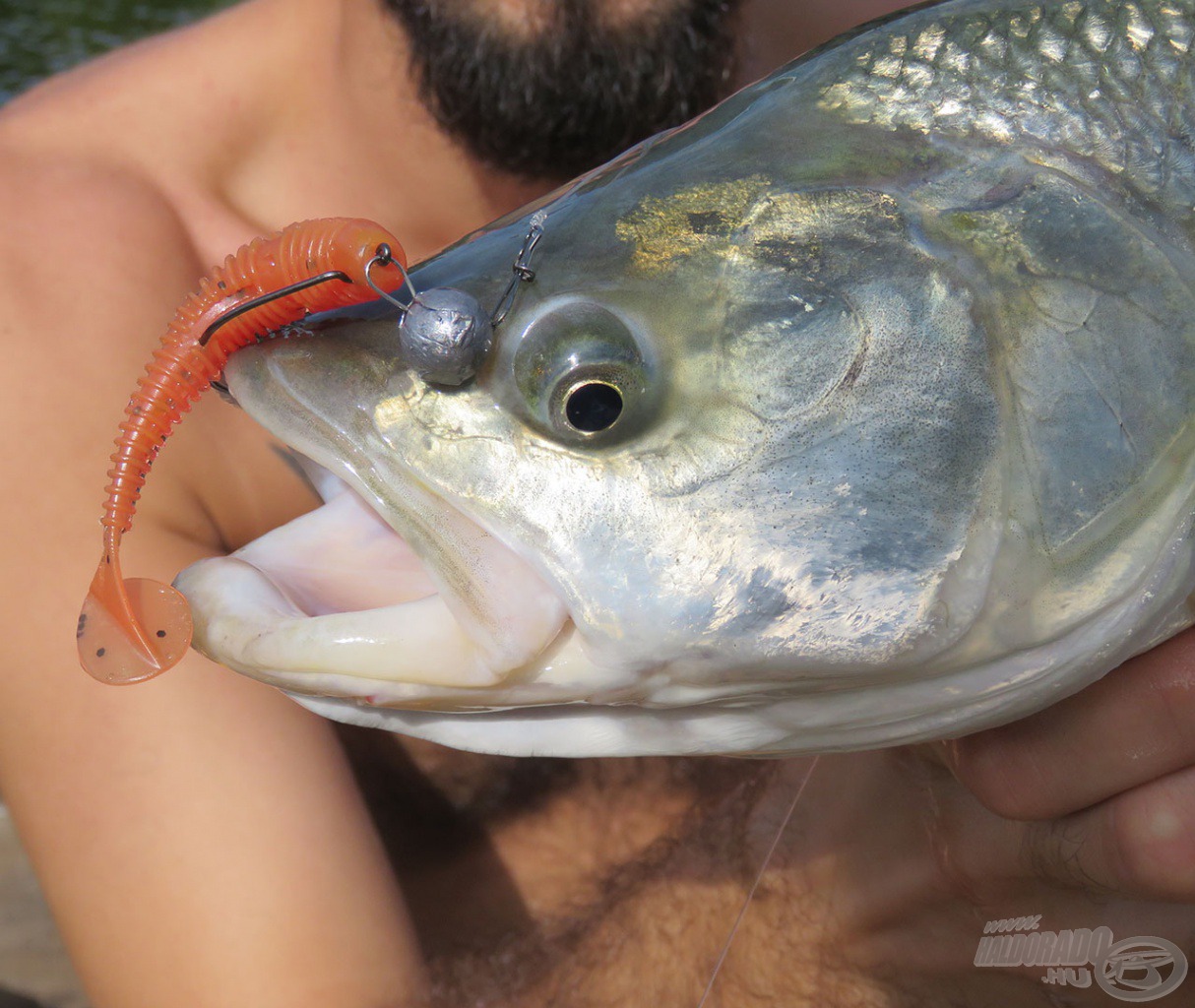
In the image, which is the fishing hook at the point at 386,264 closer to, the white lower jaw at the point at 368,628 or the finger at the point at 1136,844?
the white lower jaw at the point at 368,628

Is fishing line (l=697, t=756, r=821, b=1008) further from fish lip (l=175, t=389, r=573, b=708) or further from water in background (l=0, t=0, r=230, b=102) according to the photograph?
water in background (l=0, t=0, r=230, b=102)

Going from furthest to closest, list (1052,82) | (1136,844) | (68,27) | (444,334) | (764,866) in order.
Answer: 1. (68,27)
2. (764,866)
3. (1136,844)
4. (1052,82)
5. (444,334)

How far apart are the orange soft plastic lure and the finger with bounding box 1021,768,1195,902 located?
814 mm

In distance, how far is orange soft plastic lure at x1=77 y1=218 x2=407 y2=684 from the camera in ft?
2.46

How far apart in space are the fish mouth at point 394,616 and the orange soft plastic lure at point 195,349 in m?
0.02

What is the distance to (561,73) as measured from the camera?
1.76 metres

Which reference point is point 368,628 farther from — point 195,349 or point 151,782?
point 151,782

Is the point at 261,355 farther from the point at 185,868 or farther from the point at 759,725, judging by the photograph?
the point at 185,868

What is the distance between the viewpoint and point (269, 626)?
0.74m

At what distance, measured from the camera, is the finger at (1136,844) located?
935 mm

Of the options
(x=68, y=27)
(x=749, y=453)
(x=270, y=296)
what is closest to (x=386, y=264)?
(x=270, y=296)

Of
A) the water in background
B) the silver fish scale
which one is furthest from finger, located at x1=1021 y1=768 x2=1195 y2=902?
the water in background

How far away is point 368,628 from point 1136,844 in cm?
73

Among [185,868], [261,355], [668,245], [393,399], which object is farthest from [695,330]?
[185,868]
